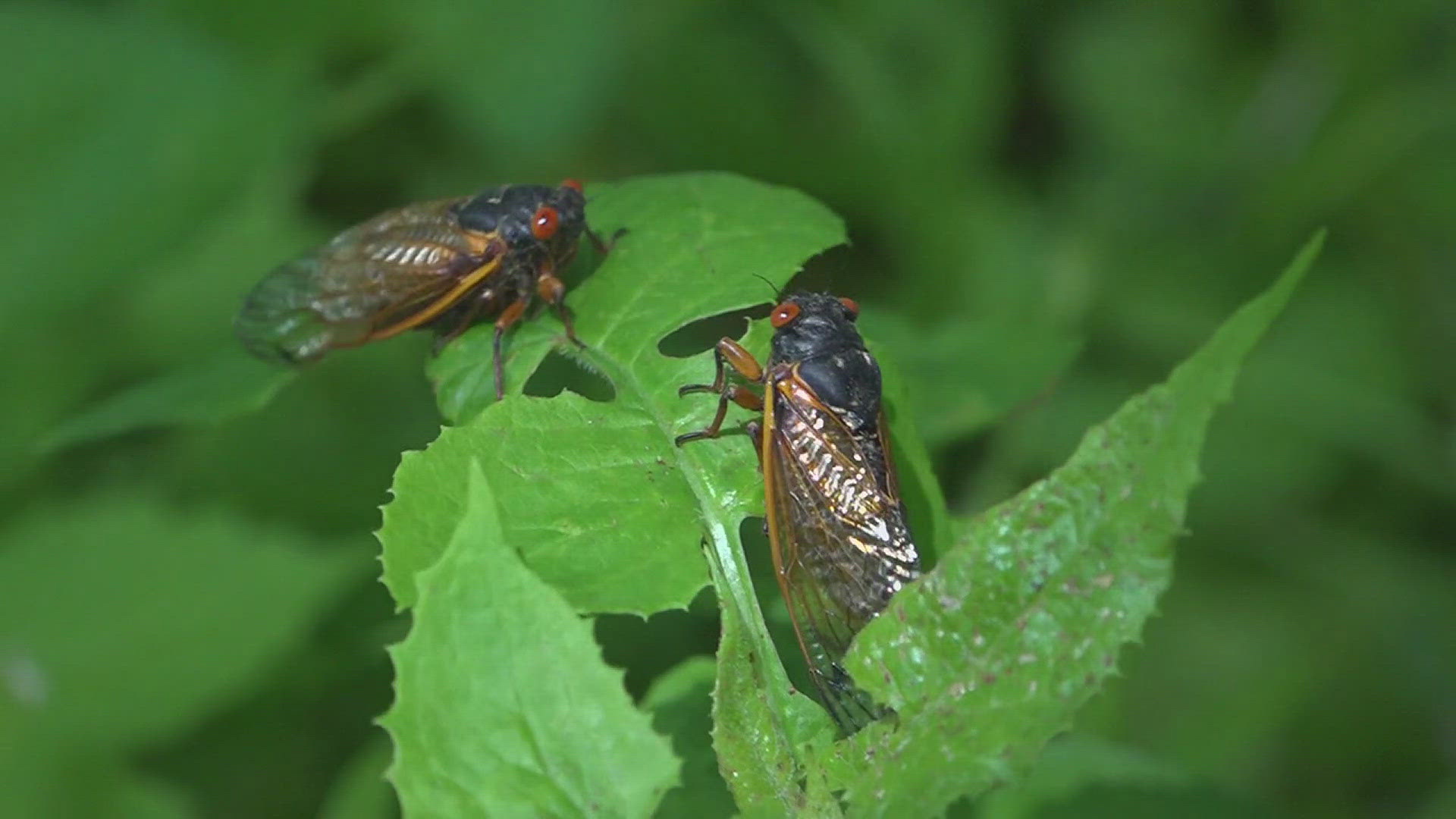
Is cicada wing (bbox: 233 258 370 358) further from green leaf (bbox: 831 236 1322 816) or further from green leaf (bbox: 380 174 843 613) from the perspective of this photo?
green leaf (bbox: 831 236 1322 816)

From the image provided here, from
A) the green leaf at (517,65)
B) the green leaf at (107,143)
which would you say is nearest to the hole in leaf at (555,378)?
the green leaf at (107,143)

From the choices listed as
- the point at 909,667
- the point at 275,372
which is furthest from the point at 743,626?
the point at 275,372

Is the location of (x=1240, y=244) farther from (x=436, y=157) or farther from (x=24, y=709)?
(x=24, y=709)

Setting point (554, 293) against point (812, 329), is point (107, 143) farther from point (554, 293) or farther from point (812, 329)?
point (812, 329)

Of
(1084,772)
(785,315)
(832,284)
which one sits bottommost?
(1084,772)

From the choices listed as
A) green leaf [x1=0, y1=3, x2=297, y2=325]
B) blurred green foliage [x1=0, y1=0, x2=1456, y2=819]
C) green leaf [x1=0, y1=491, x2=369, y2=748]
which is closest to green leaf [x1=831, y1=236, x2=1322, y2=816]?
blurred green foliage [x1=0, y1=0, x2=1456, y2=819]

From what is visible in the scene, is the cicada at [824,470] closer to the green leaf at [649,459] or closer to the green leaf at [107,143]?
the green leaf at [649,459]

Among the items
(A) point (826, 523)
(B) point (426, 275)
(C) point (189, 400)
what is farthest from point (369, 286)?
(A) point (826, 523)
